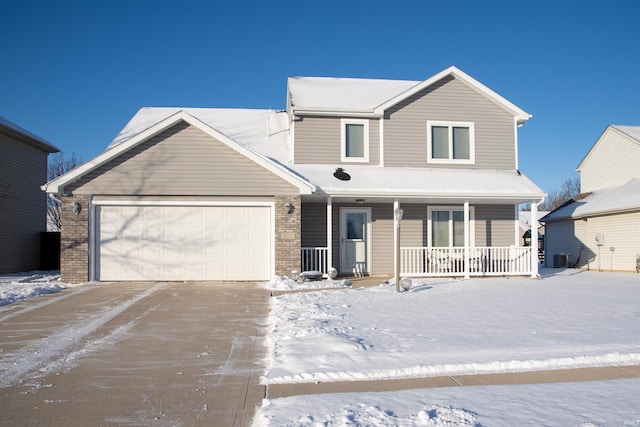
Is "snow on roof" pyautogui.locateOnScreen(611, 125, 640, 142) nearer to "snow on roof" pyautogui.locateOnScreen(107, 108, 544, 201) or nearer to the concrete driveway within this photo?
"snow on roof" pyautogui.locateOnScreen(107, 108, 544, 201)

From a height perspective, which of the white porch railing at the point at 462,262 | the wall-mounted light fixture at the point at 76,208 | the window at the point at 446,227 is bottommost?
the white porch railing at the point at 462,262

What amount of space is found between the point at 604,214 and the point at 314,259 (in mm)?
12650

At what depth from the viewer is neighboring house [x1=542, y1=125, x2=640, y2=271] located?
18.9 metres

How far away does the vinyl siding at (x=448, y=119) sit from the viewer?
1588 centimetres

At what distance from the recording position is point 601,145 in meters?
23.2

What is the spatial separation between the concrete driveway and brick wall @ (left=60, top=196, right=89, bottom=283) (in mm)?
3050

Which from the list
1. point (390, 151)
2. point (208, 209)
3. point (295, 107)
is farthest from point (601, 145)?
point (208, 209)

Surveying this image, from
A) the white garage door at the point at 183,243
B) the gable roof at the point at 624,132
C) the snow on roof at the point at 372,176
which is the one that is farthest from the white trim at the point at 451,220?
the gable roof at the point at 624,132

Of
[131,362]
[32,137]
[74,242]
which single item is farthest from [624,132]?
[32,137]

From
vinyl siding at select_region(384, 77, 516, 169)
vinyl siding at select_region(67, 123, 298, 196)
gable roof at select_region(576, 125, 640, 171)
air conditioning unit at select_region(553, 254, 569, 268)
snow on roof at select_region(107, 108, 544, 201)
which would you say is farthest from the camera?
air conditioning unit at select_region(553, 254, 569, 268)

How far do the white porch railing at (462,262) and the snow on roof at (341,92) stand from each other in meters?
4.91

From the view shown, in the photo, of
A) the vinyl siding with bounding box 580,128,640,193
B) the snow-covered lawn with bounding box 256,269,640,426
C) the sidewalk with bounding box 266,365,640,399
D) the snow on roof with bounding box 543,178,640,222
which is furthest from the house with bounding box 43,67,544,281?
the vinyl siding with bounding box 580,128,640,193

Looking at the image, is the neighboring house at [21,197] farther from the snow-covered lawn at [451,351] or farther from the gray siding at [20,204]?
the snow-covered lawn at [451,351]

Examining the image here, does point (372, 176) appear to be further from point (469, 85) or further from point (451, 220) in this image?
point (469, 85)
